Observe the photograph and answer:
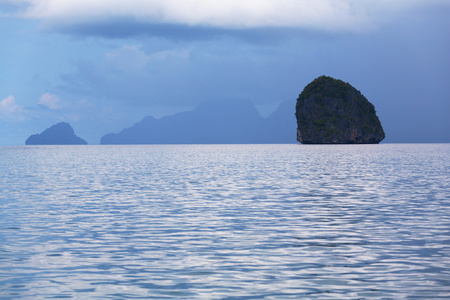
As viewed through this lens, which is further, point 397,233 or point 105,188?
point 105,188

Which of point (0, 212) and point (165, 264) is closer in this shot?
point (165, 264)

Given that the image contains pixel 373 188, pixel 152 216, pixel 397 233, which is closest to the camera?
pixel 397 233

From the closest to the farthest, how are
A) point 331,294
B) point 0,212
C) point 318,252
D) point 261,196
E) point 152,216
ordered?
point 331,294 → point 318,252 → point 152,216 → point 0,212 → point 261,196

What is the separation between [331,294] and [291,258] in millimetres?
4133

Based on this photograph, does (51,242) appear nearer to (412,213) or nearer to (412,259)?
(412,259)

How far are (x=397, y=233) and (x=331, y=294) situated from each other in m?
9.79

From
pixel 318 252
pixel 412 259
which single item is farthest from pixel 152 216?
pixel 412 259

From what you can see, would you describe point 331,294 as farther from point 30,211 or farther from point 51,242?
point 30,211

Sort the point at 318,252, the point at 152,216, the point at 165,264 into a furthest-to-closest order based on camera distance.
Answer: the point at 152,216, the point at 318,252, the point at 165,264

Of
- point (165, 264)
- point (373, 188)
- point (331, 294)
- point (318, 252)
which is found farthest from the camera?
point (373, 188)

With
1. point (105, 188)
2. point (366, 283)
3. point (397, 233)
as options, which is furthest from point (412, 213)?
point (105, 188)

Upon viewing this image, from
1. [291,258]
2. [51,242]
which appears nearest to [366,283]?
[291,258]

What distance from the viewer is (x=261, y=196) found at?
37.4m

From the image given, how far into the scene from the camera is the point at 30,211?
30.1 m
